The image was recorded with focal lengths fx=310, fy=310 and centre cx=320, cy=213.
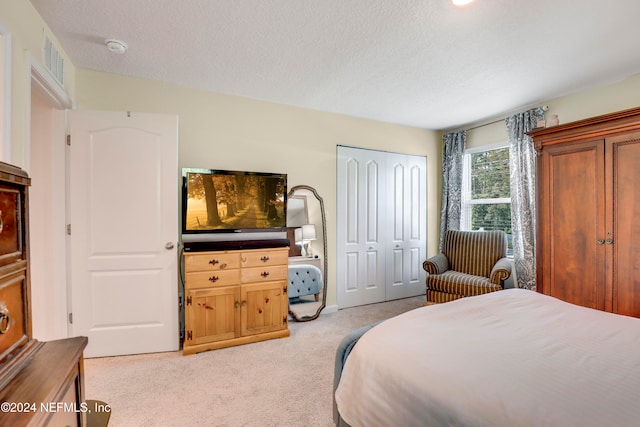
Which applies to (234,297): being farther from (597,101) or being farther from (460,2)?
(597,101)

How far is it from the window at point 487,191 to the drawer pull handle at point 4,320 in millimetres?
4628

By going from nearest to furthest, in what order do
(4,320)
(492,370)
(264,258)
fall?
(4,320)
(492,370)
(264,258)

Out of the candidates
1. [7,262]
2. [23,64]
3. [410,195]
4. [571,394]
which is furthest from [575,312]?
[23,64]

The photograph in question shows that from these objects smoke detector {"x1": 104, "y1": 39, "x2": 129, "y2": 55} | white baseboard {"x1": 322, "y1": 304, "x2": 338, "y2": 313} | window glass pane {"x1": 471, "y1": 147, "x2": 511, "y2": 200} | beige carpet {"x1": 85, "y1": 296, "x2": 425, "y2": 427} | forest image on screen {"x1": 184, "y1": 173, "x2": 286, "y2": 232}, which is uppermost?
smoke detector {"x1": 104, "y1": 39, "x2": 129, "y2": 55}

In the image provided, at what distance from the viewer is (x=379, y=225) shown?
4.34m

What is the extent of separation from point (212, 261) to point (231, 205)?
613 millimetres

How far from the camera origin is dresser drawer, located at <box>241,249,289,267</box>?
2998 millimetres

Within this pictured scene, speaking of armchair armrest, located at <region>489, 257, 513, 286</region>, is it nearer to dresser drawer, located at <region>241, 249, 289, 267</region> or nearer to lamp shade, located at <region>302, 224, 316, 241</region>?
lamp shade, located at <region>302, 224, 316, 241</region>

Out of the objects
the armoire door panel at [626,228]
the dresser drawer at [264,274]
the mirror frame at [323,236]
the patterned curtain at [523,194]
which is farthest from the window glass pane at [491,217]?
the dresser drawer at [264,274]

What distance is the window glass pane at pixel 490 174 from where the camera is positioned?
4.12 meters

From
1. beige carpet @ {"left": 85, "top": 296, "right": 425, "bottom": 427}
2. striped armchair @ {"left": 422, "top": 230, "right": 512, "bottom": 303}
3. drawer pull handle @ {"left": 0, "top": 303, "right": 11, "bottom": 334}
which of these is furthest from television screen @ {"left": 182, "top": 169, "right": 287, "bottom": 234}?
drawer pull handle @ {"left": 0, "top": 303, "right": 11, "bottom": 334}

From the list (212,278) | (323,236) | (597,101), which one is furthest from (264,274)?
(597,101)

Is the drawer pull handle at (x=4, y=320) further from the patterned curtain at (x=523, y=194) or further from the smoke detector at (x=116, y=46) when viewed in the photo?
the patterned curtain at (x=523, y=194)

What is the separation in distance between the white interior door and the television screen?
18 cm
